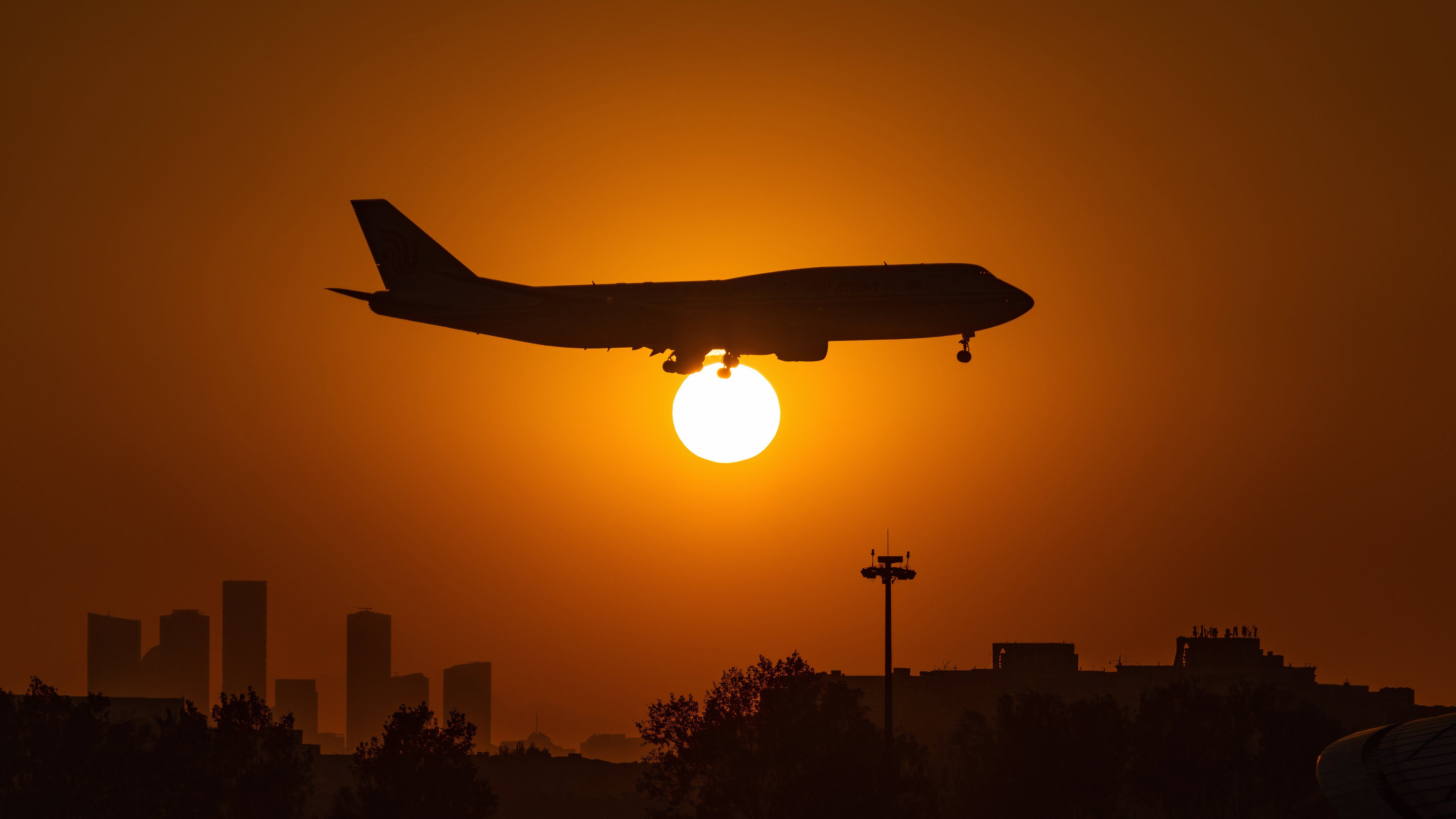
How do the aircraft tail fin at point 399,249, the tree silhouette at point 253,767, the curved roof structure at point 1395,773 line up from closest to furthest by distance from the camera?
1. the curved roof structure at point 1395,773
2. the tree silhouette at point 253,767
3. the aircraft tail fin at point 399,249

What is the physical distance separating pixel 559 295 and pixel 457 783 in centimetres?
2825

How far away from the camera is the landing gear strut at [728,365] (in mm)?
89438

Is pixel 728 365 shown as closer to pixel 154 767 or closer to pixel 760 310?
pixel 760 310

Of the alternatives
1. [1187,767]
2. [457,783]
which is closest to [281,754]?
[457,783]

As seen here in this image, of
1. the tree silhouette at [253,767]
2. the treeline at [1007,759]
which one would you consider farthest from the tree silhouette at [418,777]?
the treeline at [1007,759]

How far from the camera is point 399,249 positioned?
105 meters

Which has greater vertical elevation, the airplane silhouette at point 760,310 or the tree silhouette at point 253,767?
the airplane silhouette at point 760,310

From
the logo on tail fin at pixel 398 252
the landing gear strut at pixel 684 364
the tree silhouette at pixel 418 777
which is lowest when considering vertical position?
the tree silhouette at pixel 418 777

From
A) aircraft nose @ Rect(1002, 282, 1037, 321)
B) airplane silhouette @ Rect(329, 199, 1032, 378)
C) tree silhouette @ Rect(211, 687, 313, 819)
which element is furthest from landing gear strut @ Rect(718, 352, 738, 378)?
tree silhouette @ Rect(211, 687, 313, 819)

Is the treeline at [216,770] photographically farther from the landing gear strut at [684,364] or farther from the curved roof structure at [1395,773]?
the curved roof structure at [1395,773]

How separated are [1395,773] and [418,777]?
2028 inches

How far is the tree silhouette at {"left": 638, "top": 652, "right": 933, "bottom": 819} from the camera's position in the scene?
289ft

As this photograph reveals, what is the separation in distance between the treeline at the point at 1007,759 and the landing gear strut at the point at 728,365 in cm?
1982

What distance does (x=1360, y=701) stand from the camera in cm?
16125
